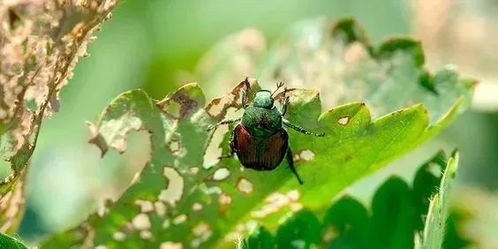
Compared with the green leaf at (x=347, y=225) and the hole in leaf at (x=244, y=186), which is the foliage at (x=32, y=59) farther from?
the green leaf at (x=347, y=225)

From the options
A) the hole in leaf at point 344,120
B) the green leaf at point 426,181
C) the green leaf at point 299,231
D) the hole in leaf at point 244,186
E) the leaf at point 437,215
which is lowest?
the leaf at point 437,215

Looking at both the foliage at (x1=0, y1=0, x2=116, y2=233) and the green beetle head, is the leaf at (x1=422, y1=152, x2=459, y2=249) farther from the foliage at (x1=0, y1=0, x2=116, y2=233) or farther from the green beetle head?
the foliage at (x1=0, y1=0, x2=116, y2=233)

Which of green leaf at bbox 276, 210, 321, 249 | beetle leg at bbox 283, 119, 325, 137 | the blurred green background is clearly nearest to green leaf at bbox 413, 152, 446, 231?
green leaf at bbox 276, 210, 321, 249

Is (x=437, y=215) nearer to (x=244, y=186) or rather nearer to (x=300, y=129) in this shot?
(x=300, y=129)

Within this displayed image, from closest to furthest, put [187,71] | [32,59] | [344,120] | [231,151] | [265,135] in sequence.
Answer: [32,59]
[344,120]
[231,151]
[265,135]
[187,71]

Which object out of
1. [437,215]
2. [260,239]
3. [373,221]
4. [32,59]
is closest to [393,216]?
[373,221]

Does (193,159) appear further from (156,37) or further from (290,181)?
(156,37)

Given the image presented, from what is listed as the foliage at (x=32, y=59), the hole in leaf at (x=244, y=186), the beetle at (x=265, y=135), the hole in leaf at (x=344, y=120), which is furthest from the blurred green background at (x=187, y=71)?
the foliage at (x=32, y=59)
